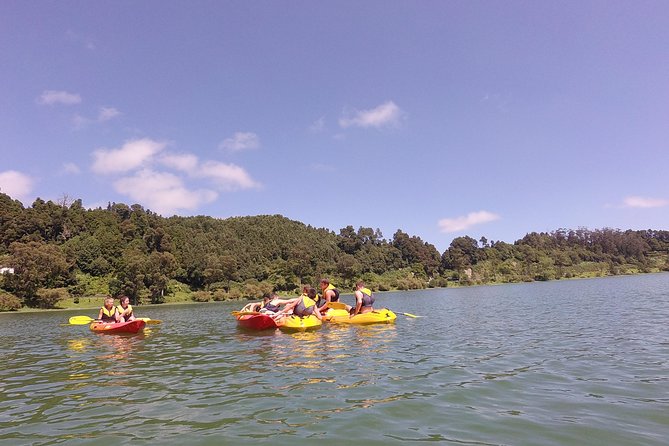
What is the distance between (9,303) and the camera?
2026 inches

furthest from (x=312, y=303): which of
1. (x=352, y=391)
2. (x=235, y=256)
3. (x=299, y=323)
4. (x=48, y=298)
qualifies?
(x=235, y=256)

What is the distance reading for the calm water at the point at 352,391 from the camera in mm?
6250

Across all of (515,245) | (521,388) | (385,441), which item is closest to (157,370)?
(385,441)

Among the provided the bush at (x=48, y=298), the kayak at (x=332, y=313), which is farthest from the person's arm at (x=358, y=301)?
the bush at (x=48, y=298)

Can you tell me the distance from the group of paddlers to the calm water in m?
3.49

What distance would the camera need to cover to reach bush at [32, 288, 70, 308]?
55.2 metres

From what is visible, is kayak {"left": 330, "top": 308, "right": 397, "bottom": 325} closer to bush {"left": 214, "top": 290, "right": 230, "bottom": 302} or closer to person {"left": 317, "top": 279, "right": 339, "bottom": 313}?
person {"left": 317, "top": 279, "right": 339, "bottom": 313}

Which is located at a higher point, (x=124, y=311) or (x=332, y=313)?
(x=124, y=311)

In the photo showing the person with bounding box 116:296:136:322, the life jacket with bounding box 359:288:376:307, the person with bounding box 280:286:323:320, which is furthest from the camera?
the person with bounding box 116:296:136:322

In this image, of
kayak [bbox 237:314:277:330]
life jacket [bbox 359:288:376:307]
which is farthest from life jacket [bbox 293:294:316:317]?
life jacket [bbox 359:288:376:307]

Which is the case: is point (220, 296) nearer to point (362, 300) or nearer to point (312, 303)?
point (362, 300)

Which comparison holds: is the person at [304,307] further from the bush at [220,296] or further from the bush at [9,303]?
the bush at [220,296]

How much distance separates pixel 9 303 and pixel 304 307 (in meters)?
49.1

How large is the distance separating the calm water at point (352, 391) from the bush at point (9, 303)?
44.5m
